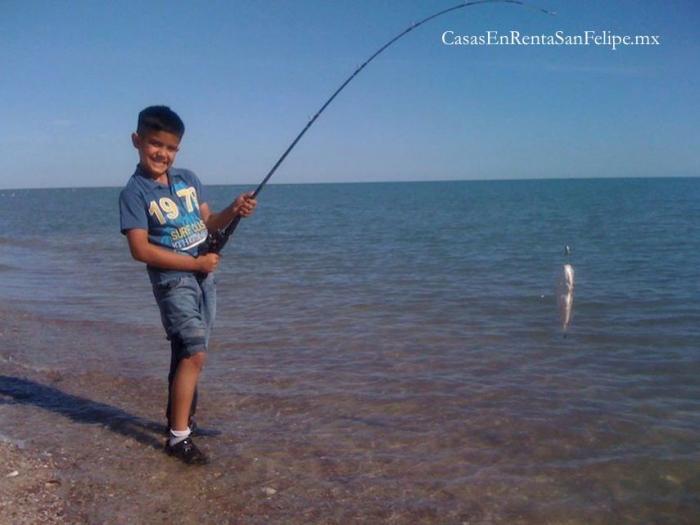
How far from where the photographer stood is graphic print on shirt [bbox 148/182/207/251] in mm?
3715

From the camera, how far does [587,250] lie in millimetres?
18172

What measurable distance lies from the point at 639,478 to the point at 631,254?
1380 cm

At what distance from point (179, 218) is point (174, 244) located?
155mm

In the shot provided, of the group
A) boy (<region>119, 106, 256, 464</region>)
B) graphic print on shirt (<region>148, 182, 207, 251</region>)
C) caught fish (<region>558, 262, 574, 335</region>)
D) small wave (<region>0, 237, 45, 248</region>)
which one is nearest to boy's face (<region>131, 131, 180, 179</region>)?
boy (<region>119, 106, 256, 464</region>)

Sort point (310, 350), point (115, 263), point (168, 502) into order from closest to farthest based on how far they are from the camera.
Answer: point (168, 502), point (310, 350), point (115, 263)

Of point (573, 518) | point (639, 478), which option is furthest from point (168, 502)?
point (639, 478)

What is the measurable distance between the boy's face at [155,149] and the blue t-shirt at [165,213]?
0.21 ft

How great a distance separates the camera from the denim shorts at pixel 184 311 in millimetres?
3750

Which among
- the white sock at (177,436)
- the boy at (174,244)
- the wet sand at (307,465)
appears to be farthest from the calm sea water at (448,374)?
the boy at (174,244)

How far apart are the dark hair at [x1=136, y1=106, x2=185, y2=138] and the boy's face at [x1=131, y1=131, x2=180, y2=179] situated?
0.08 feet

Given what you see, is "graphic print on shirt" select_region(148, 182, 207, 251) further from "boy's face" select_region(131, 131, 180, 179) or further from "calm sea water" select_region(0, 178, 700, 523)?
"calm sea water" select_region(0, 178, 700, 523)

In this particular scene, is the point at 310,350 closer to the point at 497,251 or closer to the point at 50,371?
the point at 50,371

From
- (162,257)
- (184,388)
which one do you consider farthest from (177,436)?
(162,257)

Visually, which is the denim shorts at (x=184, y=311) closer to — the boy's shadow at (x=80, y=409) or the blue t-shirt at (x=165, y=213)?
the blue t-shirt at (x=165, y=213)
